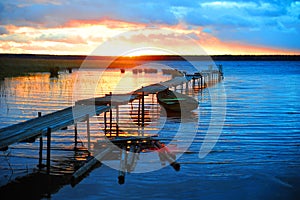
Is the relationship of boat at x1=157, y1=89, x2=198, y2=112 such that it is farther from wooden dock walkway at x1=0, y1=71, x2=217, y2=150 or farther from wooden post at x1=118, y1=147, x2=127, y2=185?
wooden post at x1=118, y1=147, x2=127, y2=185

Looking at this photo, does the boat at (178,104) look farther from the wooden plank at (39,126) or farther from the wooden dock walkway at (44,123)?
the wooden plank at (39,126)

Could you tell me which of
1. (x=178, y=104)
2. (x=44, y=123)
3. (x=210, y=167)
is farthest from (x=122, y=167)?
(x=178, y=104)

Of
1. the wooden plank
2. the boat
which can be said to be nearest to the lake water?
the wooden plank

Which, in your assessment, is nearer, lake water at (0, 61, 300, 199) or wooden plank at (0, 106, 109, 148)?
wooden plank at (0, 106, 109, 148)

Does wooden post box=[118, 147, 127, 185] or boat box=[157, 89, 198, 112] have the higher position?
boat box=[157, 89, 198, 112]

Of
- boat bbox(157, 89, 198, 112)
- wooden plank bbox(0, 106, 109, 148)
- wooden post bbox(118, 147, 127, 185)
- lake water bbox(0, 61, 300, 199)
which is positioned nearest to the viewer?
wooden plank bbox(0, 106, 109, 148)

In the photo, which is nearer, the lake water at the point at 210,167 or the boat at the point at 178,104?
the lake water at the point at 210,167

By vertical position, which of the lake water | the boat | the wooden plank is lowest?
the lake water

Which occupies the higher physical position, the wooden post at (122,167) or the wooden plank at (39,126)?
the wooden plank at (39,126)

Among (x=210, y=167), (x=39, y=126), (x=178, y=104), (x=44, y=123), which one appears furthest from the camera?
(x=178, y=104)

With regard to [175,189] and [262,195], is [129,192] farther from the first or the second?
[262,195]

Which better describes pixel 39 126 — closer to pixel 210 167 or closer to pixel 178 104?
pixel 210 167

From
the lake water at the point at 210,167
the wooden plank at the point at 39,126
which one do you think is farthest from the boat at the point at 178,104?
the wooden plank at the point at 39,126

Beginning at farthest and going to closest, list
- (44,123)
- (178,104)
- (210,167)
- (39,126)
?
1. (178,104)
2. (210,167)
3. (44,123)
4. (39,126)
